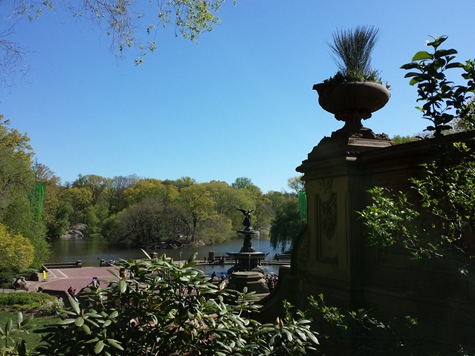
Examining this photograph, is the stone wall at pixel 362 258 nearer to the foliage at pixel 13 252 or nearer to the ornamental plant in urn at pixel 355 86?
the ornamental plant in urn at pixel 355 86

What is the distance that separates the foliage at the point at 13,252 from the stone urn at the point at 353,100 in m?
25.8

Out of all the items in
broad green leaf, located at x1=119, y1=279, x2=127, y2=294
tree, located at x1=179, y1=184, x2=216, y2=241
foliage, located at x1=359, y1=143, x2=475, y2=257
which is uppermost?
tree, located at x1=179, y1=184, x2=216, y2=241

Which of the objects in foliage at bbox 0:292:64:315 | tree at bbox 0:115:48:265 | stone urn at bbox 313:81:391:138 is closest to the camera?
stone urn at bbox 313:81:391:138

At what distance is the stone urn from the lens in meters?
5.00

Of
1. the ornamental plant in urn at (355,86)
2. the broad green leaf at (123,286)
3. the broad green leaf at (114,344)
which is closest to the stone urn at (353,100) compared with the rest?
the ornamental plant in urn at (355,86)

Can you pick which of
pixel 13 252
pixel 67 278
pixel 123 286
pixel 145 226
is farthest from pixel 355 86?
pixel 145 226

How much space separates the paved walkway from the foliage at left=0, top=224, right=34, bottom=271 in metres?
1.63

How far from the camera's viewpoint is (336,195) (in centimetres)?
488

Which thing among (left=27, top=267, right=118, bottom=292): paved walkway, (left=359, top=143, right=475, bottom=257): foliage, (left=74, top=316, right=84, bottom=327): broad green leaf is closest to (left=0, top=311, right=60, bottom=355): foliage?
(left=74, top=316, right=84, bottom=327): broad green leaf

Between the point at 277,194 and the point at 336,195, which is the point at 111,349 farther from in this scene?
the point at 277,194

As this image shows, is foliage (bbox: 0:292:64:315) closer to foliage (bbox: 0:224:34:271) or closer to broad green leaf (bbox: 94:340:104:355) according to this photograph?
foliage (bbox: 0:224:34:271)

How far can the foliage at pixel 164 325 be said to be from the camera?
2.54 m

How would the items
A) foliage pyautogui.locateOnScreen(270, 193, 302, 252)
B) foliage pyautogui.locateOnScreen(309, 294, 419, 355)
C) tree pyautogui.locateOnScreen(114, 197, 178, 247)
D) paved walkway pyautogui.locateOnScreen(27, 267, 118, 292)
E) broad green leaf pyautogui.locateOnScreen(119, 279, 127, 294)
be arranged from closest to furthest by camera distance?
broad green leaf pyautogui.locateOnScreen(119, 279, 127, 294)
foliage pyautogui.locateOnScreen(309, 294, 419, 355)
paved walkway pyautogui.locateOnScreen(27, 267, 118, 292)
foliage pyautogui.locateOnScreen(270, 193, 302, 252)
tree pyautogui.locateOnScreen(114, 197, 178, 247)

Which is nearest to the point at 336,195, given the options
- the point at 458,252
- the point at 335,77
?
the point at 335,77
